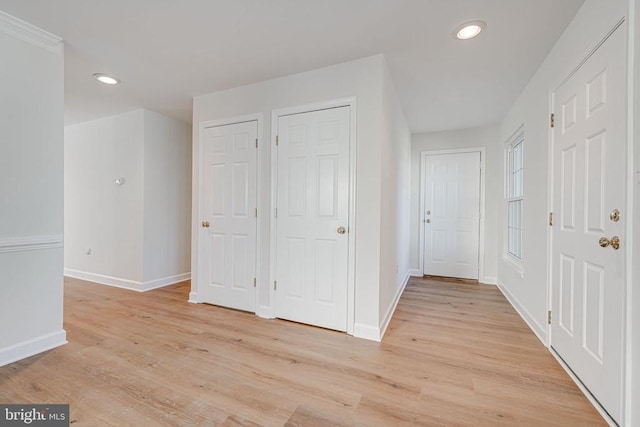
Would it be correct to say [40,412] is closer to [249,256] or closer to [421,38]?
[249,256]

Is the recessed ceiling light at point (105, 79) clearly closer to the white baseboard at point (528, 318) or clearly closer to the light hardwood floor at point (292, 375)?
the light hardwood floor at point (292, 375)

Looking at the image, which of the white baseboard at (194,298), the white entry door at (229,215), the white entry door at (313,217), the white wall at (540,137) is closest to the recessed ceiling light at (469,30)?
the white wall at (540,137)

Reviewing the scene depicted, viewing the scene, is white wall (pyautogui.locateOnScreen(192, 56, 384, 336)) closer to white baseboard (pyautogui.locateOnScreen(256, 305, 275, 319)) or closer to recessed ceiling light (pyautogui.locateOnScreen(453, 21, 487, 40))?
recessed ceiling light (pyautogui.locateOnScreen(453, 21, 487, 40))

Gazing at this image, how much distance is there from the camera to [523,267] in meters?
2.87

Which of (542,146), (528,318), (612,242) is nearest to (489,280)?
(528,318)

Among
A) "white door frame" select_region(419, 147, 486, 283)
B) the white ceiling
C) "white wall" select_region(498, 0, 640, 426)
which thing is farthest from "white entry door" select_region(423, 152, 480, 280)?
the white ceiling

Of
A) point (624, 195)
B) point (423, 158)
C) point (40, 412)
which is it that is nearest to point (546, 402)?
point (624, 195)

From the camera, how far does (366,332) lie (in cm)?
234

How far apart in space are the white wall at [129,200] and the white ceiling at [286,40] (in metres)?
0.82

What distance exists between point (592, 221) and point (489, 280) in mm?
2974

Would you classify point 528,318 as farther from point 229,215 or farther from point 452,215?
point 229,215

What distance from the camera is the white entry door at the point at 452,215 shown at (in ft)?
14.4

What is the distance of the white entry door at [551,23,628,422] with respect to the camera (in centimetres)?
139

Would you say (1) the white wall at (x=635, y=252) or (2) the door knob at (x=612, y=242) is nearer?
(1) the white wall at (x=635, y=252)
